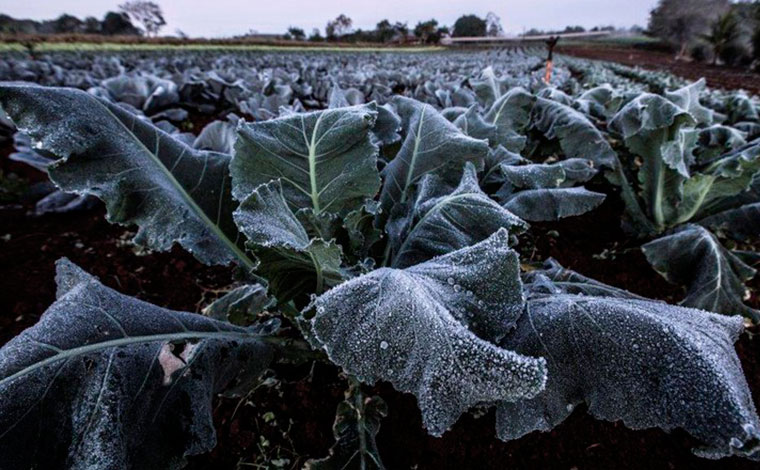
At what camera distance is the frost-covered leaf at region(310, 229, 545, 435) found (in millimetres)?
696

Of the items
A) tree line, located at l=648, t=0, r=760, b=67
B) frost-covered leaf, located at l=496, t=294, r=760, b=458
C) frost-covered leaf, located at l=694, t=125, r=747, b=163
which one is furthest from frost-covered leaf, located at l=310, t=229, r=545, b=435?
tree line, located at l=648, t=0, r=760, b=67

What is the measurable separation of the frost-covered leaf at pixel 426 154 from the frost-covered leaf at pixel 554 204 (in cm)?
24

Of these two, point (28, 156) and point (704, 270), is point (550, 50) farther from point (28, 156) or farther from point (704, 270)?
point (28, 156)

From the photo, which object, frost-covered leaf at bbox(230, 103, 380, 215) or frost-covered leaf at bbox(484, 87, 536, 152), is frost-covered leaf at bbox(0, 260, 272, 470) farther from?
frost-covered leaf at bbox(484, 87, 536, 152)

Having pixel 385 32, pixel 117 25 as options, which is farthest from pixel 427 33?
pixel 117 25

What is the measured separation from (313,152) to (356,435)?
896 mm

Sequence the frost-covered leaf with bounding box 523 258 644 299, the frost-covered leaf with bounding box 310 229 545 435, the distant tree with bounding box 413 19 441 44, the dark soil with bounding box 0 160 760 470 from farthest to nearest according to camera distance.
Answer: the distant tree with bounding box 413 19 441 44, the dark soil with bounding box 0 160 760 470, the frost-covered leaf with bounding box 523 258 644 299, the frost-covered leaf with bounding box 310 229 545 435

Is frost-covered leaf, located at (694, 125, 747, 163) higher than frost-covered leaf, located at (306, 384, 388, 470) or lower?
higher

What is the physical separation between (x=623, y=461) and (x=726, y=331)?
734 mm

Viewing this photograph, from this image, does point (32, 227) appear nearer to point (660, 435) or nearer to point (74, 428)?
point (74, 428)

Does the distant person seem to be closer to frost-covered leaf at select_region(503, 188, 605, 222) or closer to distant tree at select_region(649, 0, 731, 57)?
frost-covered leaf at select_region(503, 188, 605, 222)

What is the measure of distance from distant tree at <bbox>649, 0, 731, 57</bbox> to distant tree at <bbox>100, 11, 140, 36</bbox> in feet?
177

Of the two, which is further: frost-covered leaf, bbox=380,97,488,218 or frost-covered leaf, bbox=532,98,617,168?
frost-covered leaf, bbox=532,98,617,168

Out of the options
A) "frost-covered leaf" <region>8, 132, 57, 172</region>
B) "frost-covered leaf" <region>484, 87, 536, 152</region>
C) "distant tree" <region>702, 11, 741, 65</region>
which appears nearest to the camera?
"frost-covered leaf" <region>484, 87, 536, 152</region>
